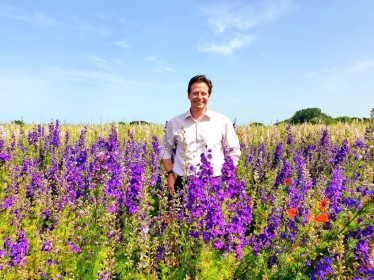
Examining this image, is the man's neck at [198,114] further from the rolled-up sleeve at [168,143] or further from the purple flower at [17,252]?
the purple flower at [17,252]

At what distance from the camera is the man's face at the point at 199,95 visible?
4918 millimetres

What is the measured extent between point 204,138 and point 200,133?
0.10m

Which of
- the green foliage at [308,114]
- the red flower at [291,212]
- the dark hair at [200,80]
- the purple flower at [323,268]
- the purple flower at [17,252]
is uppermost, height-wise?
the green foliage at [308,114]

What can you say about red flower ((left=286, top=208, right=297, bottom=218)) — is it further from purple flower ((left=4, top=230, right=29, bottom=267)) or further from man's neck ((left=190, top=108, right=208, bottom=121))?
purple flower ((left=4, top=230, right=29, bottom=267))

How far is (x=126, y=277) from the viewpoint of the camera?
3.37 meters

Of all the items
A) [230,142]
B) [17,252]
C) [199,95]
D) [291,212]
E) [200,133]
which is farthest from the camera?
[230,142]

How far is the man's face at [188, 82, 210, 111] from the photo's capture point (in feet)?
16.1

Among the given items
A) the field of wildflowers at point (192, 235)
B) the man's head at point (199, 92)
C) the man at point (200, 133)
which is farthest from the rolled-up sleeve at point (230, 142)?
the field of wildflowers at point (192, 235)

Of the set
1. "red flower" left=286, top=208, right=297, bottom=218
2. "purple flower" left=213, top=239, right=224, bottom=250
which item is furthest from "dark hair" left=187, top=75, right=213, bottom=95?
"purple flower" left=213, top=239, right=224, bottom=250

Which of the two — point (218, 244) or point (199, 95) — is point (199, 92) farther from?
point (218, 244)

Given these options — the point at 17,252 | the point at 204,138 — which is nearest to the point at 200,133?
the point at 204,138

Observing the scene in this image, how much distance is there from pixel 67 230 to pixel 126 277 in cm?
143

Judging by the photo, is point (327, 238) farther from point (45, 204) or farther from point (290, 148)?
point (290, 148)

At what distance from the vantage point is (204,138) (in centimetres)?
512
